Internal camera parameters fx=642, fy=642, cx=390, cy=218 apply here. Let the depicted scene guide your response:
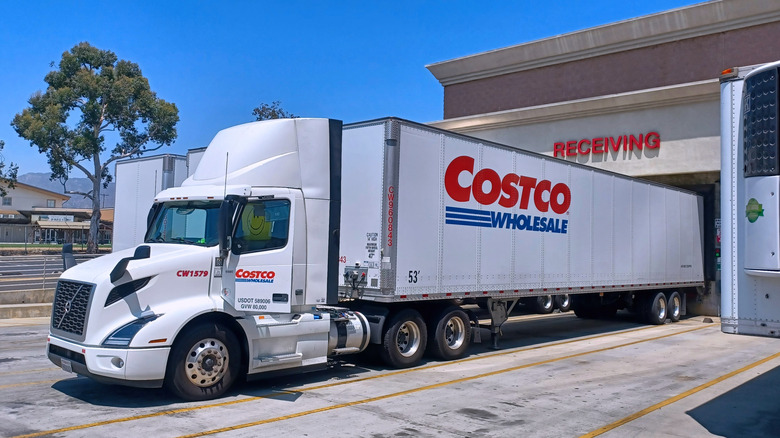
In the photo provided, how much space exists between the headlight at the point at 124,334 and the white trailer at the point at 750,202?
23.0 feet

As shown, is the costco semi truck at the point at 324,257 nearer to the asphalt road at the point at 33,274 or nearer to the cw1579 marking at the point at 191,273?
the cw1579 marking at the point at 191,273

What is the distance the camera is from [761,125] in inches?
270

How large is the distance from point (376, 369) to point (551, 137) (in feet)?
55.1

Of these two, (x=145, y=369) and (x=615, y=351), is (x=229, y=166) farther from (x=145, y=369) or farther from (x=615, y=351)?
(x=615, y=351)

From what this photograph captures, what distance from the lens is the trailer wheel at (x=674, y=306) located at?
20.6 m

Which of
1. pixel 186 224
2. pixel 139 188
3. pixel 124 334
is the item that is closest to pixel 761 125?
pixel 186 224

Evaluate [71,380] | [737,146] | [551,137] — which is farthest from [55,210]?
[737,146]

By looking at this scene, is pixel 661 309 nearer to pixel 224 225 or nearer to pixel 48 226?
pixel 224 225

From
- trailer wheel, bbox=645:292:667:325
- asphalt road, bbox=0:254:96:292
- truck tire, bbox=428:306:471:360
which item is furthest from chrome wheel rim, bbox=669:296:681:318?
asphalt road, bbox=0:254:96:292

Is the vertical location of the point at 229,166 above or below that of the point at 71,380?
above

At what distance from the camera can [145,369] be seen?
311 inches

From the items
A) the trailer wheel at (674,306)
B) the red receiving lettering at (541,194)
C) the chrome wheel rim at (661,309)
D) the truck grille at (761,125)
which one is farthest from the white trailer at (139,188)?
the trailer wheel at (674,306)

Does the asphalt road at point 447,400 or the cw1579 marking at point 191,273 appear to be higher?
the cw1579 marking at point 191,273

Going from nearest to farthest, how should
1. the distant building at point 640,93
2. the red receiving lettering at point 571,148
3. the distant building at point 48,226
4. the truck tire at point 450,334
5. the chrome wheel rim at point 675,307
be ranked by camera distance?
the truck tire at point 450,334 → the chrome wheel rim at point 675,307 → the distant building at point 640,93 → the red receiving lettering at point 571,148 → the distant building at point 48,226
